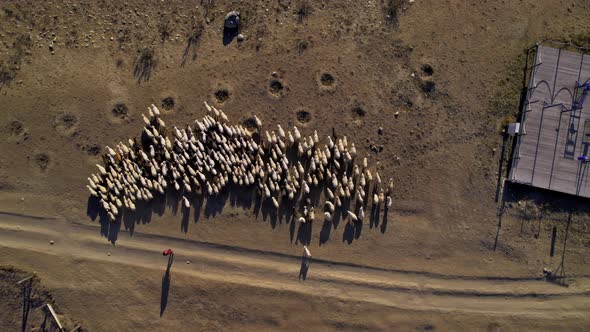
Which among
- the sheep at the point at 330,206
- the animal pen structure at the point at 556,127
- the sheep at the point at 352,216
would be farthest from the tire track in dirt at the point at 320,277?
the animal pen structure at the point at 556,127

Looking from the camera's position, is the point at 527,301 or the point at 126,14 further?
the point at 126,14

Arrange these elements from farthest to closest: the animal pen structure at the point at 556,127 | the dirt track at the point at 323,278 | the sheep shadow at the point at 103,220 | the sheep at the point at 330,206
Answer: the sheep shadow at the point at 103,220 < the animal pen structure at the point at 556,127 < the sheep at the point at 330,206 < the dirt track at the point at 323,278

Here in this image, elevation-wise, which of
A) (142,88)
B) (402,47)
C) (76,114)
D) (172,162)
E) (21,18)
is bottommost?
(172,162)

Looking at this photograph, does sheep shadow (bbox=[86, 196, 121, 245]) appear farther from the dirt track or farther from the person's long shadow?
the person's long shadow

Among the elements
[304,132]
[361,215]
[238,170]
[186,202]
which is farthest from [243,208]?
[361,215]

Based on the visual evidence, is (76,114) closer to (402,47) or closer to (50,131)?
(50,131)

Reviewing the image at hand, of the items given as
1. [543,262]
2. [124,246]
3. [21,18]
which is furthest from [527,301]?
[21,18]

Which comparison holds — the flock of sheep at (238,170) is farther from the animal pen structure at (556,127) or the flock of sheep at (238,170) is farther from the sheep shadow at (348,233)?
the animal pen structure at (556,127)
